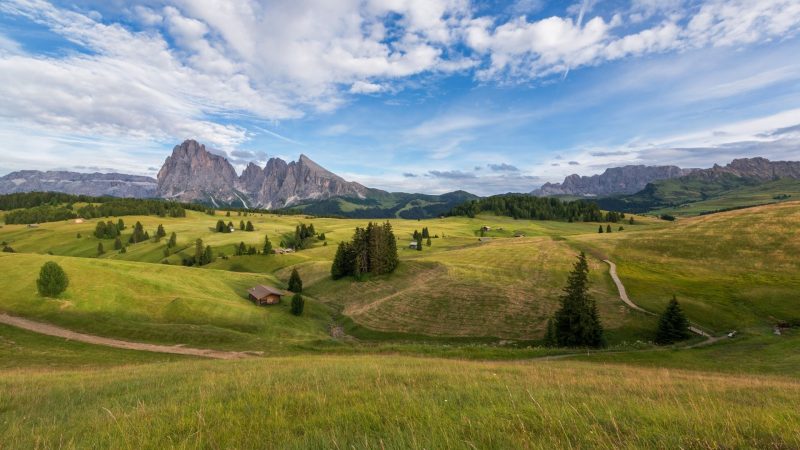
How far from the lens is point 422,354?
3225 cm

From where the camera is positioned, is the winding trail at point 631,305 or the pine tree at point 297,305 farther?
the pine tree at point 297,305

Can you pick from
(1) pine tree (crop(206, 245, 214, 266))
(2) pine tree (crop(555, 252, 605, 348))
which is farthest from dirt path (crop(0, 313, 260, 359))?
(1) pine tree (crop(206, 245, 214, 266))

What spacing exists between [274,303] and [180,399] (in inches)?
2436

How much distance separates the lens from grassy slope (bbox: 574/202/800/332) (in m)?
49.8

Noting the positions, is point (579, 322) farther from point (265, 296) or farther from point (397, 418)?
point (265, 296)

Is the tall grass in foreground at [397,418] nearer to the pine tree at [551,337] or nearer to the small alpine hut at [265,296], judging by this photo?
the pine tree at [551,337]

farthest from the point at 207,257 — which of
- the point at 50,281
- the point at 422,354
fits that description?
the point at 422,354

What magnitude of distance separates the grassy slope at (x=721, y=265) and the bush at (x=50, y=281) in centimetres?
8826

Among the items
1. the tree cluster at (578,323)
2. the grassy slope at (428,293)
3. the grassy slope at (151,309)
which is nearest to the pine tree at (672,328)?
the grassy slope at (428,293)

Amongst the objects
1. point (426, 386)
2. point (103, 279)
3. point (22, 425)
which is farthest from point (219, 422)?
point (103, 279)

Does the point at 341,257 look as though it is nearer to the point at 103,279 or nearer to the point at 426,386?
the point at 103,279

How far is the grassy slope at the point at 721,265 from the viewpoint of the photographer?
1959 inches

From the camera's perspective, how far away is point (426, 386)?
9719 millimetres

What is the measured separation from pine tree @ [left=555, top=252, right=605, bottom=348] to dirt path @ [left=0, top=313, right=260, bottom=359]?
36.7 meters
